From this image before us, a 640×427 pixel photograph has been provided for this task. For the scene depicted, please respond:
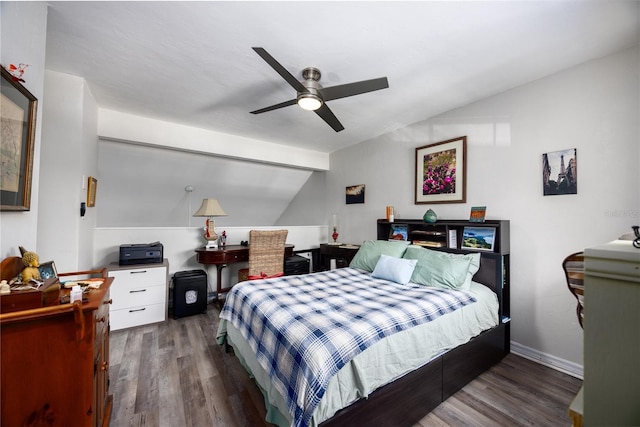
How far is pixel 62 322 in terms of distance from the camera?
1.02 m

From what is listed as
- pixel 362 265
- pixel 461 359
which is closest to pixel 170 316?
pixel 362 265

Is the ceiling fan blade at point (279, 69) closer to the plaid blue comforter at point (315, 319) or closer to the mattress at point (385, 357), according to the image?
the plaid blue comforter at point (315, 319)

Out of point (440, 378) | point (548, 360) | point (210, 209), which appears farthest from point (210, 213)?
point (548, 360)

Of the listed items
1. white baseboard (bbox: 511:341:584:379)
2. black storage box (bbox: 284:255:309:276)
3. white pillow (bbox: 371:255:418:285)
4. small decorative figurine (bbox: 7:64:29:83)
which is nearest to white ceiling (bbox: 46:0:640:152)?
small decorative figurine (bbox: 7:64:29:83)

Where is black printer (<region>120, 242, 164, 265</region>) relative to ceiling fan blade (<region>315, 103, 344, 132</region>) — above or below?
below

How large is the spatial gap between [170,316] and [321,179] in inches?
134

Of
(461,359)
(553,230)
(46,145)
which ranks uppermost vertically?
(46,145)

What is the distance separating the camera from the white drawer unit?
9.66 feet

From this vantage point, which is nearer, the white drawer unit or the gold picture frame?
the gold picture frame

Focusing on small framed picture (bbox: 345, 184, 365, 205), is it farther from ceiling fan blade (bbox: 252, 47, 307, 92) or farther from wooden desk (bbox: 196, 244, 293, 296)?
ceiling fan blade (bbox: 252, 47, 307, 92)

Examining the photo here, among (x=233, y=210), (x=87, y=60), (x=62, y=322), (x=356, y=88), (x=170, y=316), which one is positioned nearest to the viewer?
(x=62, y=322)

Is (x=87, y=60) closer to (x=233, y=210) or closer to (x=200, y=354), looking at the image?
(x=200, y=354)

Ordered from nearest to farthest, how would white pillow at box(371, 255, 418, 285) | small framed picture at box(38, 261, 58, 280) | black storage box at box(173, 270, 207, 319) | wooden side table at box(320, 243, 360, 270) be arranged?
1. small framed picture at box(38, 261, 58, 280)
2. white pillow at box(371, 255, 418, 285)
3. black storage box at box(173, 270, 207, 319)
4. wooden side table at box(320, 243, 360, 270)

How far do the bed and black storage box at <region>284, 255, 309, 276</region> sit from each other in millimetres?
1449
